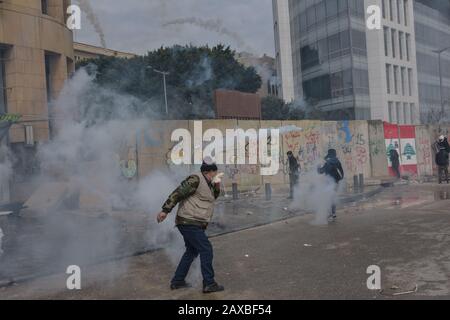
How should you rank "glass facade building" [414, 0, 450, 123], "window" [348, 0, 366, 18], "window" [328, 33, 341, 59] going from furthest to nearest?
"glass facade building" [414, 0, 450, 123], "window" [328, 33, 341, 59], "window" [348, 0, 366, 18]

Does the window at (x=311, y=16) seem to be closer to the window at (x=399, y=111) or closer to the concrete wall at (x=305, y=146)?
the window at (x=399, y=111)

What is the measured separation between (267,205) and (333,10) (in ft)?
125

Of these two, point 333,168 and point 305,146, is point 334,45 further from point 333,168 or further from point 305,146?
point 333,168

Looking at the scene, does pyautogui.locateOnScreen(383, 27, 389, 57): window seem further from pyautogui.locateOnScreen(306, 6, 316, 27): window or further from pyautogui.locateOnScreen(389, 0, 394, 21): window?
pyautogui.locateOnScreen(306, 6, 316, 27): window

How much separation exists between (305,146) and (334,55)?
1162 inches

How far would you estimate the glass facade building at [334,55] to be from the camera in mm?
46969

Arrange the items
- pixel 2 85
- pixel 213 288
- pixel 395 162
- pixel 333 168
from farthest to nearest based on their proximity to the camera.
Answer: pixel 395 162
pixel 2 85
pixel 333 168
pixel 213 288

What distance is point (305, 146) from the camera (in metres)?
21.1

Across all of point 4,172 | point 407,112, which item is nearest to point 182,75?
point 4,172

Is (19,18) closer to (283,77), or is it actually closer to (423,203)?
(423,203)

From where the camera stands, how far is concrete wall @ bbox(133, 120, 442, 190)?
17.5 m

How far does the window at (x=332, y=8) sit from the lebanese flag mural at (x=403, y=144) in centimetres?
2740

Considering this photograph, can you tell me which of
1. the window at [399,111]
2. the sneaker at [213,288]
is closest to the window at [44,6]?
the sneaker at [213,288]

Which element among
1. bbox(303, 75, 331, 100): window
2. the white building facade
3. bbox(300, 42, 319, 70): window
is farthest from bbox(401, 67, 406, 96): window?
bbox(300, 42, 319, 70): window
